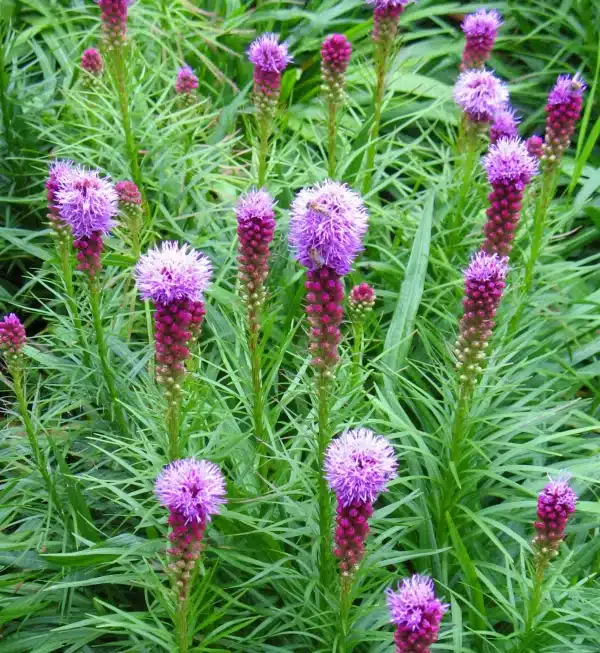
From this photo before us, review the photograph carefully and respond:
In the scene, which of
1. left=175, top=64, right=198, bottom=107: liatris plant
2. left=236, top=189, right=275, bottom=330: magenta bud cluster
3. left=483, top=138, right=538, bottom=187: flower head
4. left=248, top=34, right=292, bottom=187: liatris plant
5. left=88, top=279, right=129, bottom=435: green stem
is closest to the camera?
left=236, top=189, right=275, bottom=330: magenta bud cluster

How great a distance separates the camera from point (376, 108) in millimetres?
4371

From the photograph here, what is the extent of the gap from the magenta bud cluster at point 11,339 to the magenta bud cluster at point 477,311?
1.33 metres

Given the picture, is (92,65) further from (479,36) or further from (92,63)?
(479,36)

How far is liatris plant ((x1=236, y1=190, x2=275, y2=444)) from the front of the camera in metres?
2.81

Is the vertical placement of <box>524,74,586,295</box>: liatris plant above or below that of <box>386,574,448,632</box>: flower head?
above

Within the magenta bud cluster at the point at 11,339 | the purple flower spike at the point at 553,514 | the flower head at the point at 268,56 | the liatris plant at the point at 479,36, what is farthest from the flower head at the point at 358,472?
the liatris plant at the point at 479,36

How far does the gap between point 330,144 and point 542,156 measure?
2.74 ft

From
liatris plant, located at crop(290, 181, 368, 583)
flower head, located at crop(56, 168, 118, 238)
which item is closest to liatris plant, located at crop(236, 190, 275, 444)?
liatris plant, located at crop(290, 181, 368, 583)

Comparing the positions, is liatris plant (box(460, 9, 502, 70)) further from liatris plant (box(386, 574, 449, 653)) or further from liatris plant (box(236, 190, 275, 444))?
liatris plant (box(386, 574, 449, 653))

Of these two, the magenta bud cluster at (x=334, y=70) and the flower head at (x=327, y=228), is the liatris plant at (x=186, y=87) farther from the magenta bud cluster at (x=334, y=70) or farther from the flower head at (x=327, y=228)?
the flower head at (x=327, y=228)

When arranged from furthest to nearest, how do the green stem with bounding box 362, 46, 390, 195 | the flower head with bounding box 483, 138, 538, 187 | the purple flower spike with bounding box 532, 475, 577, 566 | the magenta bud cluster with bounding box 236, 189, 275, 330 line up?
the green stem with bounding box 362, 46, 390, 195 → the flower head with bounding box 483, 138, 538, 187 → the magenta bud cluster with bounding box 236, 189, 275, 330 → the purple flower spike with bounding box 532, 475, 577, 566

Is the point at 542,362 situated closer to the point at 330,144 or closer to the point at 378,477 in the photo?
the point at 330,144

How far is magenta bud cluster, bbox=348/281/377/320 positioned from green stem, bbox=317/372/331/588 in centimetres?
69

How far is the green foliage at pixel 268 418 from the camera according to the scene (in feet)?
9.80
